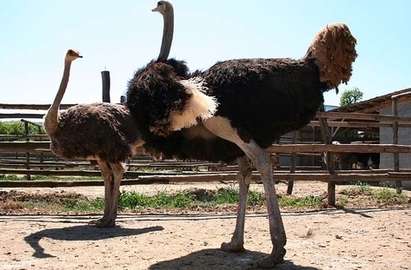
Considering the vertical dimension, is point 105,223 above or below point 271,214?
below

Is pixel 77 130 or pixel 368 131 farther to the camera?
pixel 368 131

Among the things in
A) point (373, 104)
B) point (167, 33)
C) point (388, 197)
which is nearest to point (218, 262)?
point (167, 33)

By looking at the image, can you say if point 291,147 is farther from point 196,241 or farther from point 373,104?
point 373,104

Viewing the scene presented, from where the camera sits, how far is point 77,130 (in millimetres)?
5918

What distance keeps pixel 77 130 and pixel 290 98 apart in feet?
9.31

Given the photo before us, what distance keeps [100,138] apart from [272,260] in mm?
2756

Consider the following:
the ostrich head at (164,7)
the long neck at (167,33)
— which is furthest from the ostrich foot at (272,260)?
the ostrich head at (164,7)

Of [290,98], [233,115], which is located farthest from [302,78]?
[233,115]

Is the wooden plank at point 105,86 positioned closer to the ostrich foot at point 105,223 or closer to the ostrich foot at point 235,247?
the ostrich foot at point 105,223

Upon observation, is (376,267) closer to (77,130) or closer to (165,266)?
(165,266)

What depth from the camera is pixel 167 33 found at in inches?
186

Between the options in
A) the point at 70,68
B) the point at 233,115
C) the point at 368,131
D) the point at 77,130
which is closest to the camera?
the point at 233,115

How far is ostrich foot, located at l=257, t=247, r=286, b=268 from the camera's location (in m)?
3.81

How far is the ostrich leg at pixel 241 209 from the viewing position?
4418 mm
